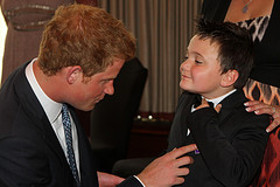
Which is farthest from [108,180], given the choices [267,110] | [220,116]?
[267,110]

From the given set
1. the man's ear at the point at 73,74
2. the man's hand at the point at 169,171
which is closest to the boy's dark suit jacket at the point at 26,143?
the man's ear at the point at 73,74

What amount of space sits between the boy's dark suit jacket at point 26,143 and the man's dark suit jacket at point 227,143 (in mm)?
447

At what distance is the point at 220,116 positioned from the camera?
150 cm

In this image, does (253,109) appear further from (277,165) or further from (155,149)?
(155,149)

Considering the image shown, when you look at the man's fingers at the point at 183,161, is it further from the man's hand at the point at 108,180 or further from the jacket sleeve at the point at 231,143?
the man's hand at the point at 108,180

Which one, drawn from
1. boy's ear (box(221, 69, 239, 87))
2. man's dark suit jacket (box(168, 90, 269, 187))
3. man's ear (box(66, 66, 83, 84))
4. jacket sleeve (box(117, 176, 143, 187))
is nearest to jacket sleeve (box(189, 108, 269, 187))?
man's dark suit jacket (box(168, 90, 269, 187))

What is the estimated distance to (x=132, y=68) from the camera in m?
2.57

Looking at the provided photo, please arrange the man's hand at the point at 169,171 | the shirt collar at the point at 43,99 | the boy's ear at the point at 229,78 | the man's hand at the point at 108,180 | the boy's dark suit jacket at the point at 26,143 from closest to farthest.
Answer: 1. the boy's dark suit jacket at the point at 26,143
2. the shirt collar at the point at 43,99
3. the man's hand at the point at 169,171
4. the boy's ear at the point at 229,78
5. the man's hand at the point at 108,180

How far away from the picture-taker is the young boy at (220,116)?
1.36m

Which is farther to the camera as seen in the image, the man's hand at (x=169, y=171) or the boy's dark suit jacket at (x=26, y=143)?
the man's hand at (x=169, y=171)

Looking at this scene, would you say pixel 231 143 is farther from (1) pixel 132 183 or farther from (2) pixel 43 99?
(2) pixel 43 99

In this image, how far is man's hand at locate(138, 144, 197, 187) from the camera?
143 centimetres

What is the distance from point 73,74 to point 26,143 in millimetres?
263

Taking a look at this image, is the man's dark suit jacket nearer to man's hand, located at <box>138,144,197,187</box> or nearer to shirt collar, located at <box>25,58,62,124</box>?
man's hand, located at <box>138,144,197,187</box>
